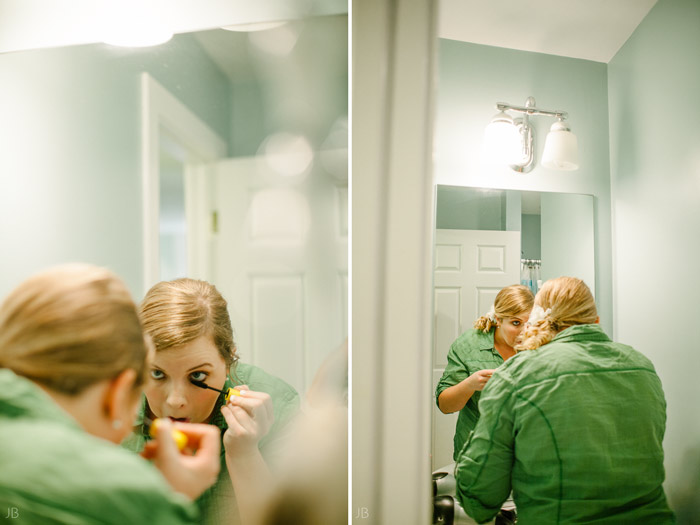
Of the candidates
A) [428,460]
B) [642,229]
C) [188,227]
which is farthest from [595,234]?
[188,227]

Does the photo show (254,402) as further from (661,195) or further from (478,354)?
(661,195)

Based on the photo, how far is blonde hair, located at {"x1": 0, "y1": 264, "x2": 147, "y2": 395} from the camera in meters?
0.54

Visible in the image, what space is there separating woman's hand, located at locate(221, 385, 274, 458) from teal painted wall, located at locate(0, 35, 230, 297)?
0.94ft

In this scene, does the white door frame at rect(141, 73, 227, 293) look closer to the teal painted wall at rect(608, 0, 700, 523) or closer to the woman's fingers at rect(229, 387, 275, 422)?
the woman's fingers at rect(229, 387, 275, 422)

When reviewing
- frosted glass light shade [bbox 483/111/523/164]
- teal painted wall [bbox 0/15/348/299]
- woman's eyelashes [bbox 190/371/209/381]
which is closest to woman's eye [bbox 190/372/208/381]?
woman's eyelashes [bbox 190/371/209/381]

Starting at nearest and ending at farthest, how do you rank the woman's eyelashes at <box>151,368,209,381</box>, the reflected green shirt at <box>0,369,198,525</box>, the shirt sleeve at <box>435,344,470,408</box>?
the reflected green shirt at <box>0,369,198,525</box>, the woman's eyelashes at <box>151,368,209,381</box>, the shirt sleeve at <box>435,344,470,408</box>

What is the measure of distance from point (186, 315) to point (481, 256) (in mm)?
537

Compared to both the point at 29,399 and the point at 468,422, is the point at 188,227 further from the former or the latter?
the point at 468,422

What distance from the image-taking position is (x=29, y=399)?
0.55 metres

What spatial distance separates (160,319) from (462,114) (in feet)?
2.13

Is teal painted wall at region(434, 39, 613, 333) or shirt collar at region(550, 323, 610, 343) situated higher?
teal painted wall at region(434, 39, 613, 333)

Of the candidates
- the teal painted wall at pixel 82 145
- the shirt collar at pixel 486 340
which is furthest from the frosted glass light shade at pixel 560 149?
the teal painted wall at pixel 82 145

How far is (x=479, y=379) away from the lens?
2.29ft

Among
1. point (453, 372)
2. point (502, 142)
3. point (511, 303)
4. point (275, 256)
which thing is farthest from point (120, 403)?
point (502, 142)
